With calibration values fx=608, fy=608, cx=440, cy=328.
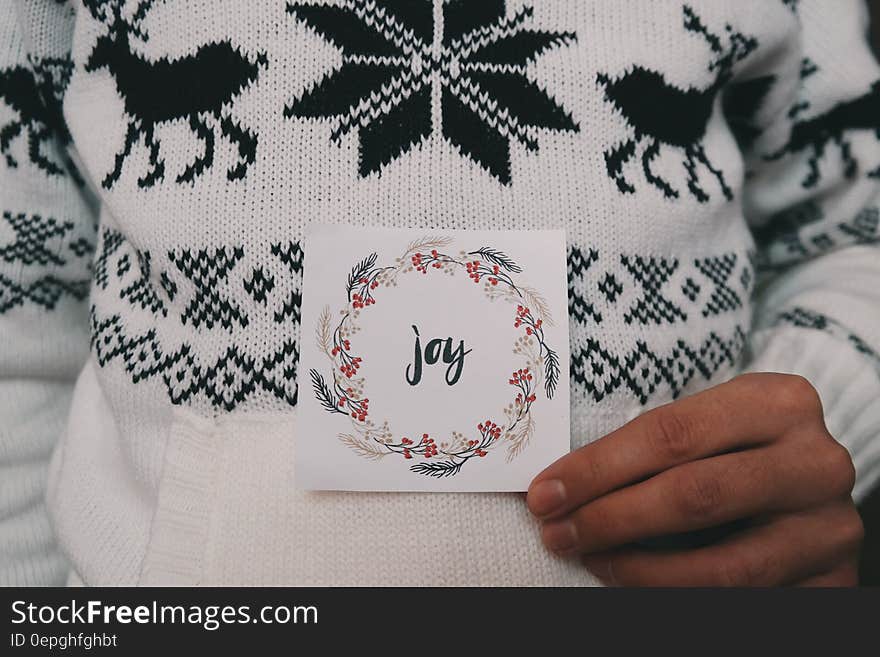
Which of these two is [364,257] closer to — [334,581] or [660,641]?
[334,581]

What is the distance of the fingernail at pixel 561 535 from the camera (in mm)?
448

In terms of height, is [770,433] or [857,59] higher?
[857,59]

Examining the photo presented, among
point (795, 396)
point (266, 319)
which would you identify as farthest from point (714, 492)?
point (266, 319)

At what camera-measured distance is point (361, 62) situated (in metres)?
0.47

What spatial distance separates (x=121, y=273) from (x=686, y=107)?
0.51 meters

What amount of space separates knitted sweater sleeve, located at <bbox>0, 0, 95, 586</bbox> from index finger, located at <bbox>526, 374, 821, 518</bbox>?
1.59 feet

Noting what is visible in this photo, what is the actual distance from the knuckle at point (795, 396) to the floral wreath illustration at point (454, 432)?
196 mm

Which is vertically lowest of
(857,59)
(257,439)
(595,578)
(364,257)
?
(595,578)

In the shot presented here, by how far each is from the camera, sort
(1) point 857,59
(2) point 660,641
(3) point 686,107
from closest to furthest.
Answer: (2) point 660,641 < (3) point 686,107 < (1) point 857,59

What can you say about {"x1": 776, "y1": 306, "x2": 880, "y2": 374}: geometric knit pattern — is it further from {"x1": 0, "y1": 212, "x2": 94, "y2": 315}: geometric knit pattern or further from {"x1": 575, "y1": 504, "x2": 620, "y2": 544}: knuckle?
{"x1": 0, "y1": 212, "x2": 94, "y2": 315}: geometric knit pattern

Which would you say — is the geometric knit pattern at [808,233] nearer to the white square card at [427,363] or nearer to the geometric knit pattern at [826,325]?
the geometric knit pattern at [826,325]

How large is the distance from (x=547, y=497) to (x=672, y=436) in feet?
0.36

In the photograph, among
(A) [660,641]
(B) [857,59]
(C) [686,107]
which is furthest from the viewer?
(B) [857,59]

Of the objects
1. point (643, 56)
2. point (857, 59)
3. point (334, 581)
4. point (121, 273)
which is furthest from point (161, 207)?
point (857, 59)
